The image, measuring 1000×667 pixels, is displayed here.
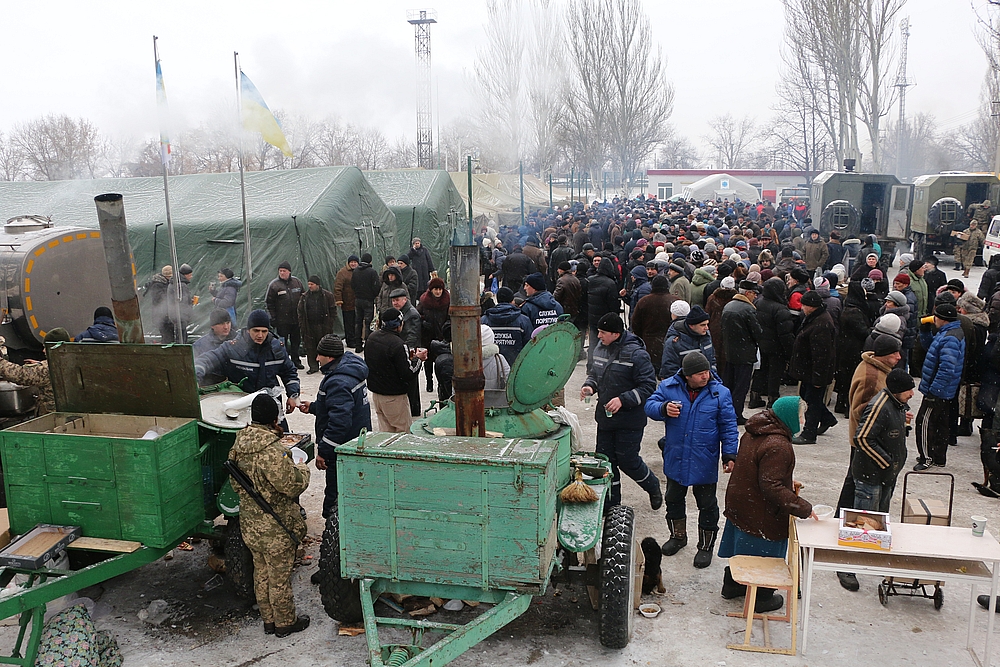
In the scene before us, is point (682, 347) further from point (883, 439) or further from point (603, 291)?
point (603, 291)

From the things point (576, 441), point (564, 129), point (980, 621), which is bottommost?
point (980, 621)

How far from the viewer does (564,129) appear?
185 ft

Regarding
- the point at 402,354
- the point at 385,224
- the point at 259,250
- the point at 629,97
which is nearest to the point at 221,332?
the point at 402,354

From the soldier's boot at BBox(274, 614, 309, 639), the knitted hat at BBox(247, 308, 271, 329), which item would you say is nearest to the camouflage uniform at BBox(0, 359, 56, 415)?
the knitted hat at BBox(247, 308, 271, 329)

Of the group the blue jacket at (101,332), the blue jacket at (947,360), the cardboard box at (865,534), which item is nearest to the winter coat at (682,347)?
the blue jacket at (947,360)

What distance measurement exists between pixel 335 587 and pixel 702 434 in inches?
113

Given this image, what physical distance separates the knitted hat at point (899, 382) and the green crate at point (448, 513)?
8.34 ft

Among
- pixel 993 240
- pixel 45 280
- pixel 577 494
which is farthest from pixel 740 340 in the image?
pixel 993 240

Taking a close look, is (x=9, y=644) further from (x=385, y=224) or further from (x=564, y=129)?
(x=564, y=129)

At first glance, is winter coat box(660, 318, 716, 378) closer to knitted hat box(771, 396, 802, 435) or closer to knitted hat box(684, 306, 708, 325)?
knitted hat box(684, 306, 708, 325)

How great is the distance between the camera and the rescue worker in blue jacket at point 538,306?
9.67 metres

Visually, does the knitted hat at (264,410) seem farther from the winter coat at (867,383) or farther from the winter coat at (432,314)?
the winter coat at (432,314)

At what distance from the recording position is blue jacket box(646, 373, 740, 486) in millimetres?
5875

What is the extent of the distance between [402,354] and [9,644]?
3859 mm
